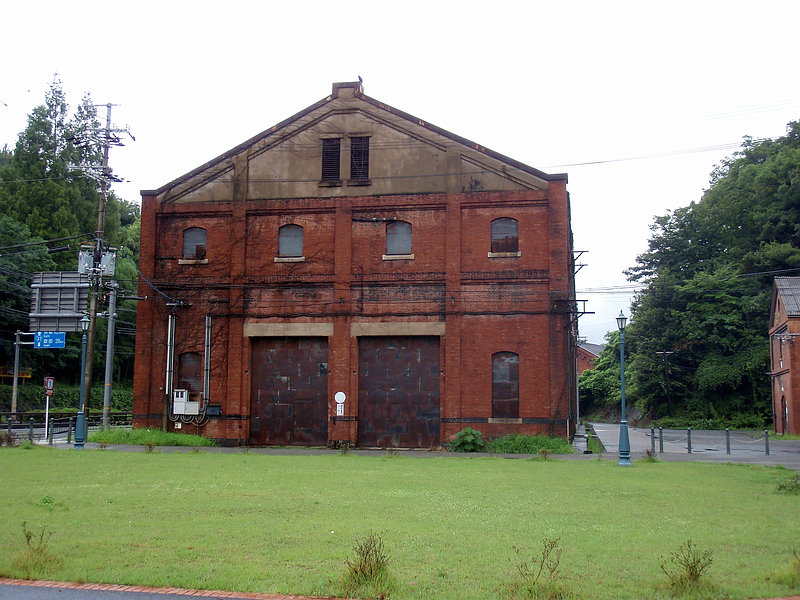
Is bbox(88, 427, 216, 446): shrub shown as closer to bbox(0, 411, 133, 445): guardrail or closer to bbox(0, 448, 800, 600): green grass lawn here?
bbox(0, 411, 133, 445): guardrail

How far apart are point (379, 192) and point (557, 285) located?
8094 millimetres

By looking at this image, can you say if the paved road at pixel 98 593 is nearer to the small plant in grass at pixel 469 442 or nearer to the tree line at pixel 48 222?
the small plant in grass at pixel 469 442

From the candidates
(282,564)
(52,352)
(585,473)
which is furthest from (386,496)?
(52,352)

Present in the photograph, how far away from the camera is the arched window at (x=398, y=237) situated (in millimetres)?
30703

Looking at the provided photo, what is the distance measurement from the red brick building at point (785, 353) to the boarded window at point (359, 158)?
85.5ft

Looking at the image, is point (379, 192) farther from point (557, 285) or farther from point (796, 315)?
point (796, 315)

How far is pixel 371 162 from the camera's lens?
31.4m

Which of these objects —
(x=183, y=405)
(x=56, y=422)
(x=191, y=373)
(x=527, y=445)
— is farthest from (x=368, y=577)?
(x=56, y=422)

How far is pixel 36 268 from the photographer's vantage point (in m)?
54.9

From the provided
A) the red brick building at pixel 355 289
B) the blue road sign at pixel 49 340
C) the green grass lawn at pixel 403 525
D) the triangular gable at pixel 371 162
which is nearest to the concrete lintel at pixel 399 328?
the red brick building at pixel 355 289

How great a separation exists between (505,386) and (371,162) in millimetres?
10608

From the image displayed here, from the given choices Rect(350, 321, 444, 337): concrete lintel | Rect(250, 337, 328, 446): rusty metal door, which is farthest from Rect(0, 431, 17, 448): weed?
Rect(350, 321, 444, 337): concrete lintel

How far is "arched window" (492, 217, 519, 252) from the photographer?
1180 inches

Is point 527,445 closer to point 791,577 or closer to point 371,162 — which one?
point 371,162
